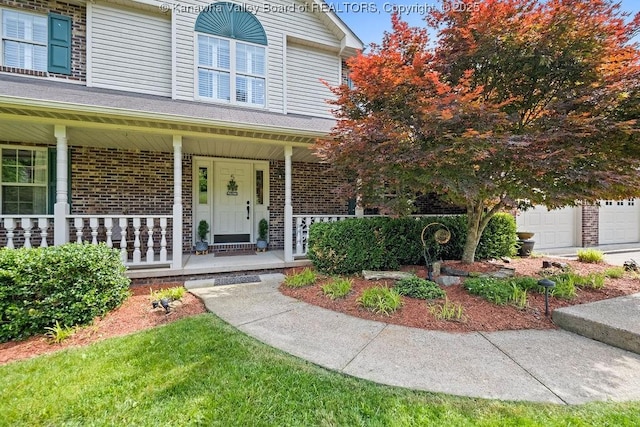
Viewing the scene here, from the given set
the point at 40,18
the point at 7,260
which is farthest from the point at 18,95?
the point at 40,18

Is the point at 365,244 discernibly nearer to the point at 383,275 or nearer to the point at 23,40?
the point at 383,275

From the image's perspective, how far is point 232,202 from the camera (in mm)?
8000

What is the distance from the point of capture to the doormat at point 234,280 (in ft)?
17.9

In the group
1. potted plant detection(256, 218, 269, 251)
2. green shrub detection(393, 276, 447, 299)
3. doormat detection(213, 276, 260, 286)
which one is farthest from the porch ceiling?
green shrub detection(393, 276, 447, 299)

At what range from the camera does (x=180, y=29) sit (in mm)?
7184

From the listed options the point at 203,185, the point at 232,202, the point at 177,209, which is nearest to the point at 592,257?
the point at 232,202

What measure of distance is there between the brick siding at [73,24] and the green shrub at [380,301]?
26.0ft

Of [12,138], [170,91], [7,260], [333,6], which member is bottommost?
[7,260]

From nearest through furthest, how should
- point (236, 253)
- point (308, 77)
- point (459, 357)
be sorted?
point (459, 357) < point (236, 253) < point (308, 77)

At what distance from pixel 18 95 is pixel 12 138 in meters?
2.27

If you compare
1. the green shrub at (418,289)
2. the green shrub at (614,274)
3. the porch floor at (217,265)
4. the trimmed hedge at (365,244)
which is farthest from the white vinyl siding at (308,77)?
the green shrub at (614,274)

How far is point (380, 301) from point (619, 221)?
12.4 m

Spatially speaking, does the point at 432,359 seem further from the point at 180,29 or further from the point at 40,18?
the point at 40,18

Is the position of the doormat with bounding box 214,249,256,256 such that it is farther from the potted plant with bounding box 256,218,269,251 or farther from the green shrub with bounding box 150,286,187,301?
→ the green shrub with bounding box 150,286,187,301
